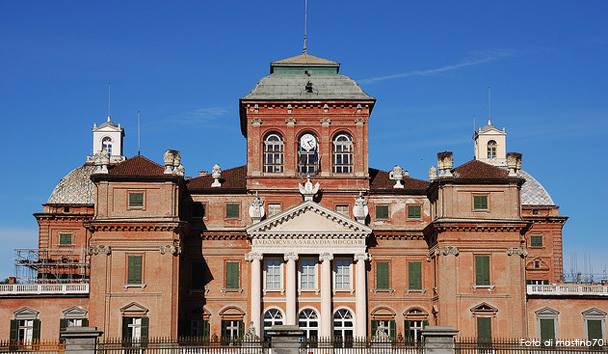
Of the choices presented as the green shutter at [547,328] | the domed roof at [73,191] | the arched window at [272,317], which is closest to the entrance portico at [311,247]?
the arched window at [272,317]

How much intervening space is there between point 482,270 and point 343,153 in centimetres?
1323

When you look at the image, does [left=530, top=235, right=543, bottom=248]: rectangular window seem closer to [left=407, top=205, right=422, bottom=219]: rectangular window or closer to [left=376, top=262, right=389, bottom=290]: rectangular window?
[left=407, top=205, right=422, bottom=219]: rectangular window

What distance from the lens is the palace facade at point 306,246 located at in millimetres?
65625

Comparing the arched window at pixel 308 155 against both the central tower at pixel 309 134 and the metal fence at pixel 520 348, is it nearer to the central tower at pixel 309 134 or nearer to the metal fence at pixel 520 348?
the central tower at pixel 309 134

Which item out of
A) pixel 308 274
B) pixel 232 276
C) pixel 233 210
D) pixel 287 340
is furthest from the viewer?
pixel 233 210

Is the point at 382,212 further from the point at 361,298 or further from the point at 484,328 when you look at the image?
the point at 484,328

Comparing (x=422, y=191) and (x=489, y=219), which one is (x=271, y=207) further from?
(x=489, y=219)

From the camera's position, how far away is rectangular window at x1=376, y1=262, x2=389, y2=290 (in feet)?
230

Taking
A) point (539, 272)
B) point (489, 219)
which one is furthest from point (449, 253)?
point (539, 272)

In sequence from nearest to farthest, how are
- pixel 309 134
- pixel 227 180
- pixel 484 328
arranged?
pixel 484 328, pixel 309 134, pixel 227 180

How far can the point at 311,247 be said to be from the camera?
68.4 m

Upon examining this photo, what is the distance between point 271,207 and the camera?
235ft

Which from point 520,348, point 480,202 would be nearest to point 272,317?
point 480,202

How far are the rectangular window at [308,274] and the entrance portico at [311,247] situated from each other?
55 centimetres
